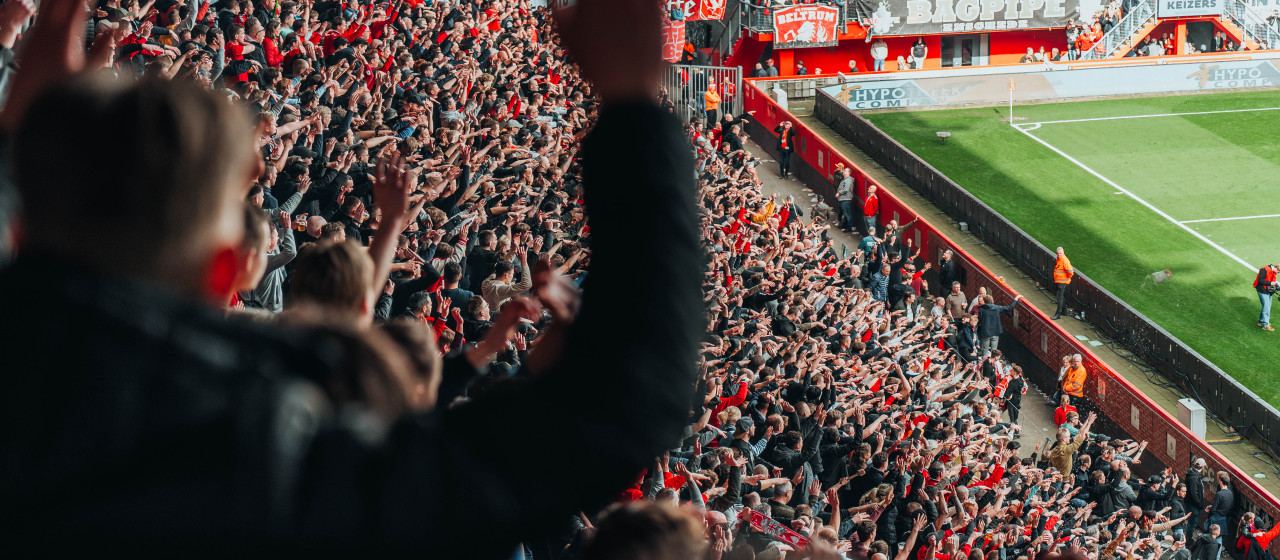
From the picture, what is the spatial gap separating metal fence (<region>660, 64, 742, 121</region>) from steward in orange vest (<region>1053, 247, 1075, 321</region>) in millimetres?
10712

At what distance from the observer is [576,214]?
13.3m

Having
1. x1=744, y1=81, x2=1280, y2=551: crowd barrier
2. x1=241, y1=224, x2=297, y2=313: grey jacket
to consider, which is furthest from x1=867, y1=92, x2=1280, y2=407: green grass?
x1=241, y1=224, x2=297, y2=313: grey jacket

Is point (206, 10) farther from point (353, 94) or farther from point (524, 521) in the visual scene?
point (524, 521)

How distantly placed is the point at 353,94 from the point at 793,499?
5.55 meters

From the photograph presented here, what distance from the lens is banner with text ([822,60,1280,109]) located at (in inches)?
1441

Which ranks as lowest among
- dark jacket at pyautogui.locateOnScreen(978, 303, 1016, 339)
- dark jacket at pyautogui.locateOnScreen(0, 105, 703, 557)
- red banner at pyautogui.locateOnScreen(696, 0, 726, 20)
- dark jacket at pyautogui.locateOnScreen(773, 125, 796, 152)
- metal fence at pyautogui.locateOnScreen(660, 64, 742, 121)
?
dark jacket at pyautogui.locateOnScreen(978, 303, 1016, 339)

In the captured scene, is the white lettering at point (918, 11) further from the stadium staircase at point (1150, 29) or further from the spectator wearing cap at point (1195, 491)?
the spectator wearing cap at point (1195, 491)

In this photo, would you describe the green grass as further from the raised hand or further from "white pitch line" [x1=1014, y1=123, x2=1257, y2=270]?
the raised hand

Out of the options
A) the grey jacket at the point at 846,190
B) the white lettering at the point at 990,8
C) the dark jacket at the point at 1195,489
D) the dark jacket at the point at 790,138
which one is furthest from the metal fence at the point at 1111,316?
the white lettering at the point at 990,8

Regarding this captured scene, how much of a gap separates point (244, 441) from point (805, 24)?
38429mm

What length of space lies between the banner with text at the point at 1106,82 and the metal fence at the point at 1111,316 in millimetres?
8288

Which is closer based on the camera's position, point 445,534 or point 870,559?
point 445,534

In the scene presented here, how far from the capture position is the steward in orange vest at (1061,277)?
68.7 feet

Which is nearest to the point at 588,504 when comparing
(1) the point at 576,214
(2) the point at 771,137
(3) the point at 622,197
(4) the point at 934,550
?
(3) the point at 622,197
